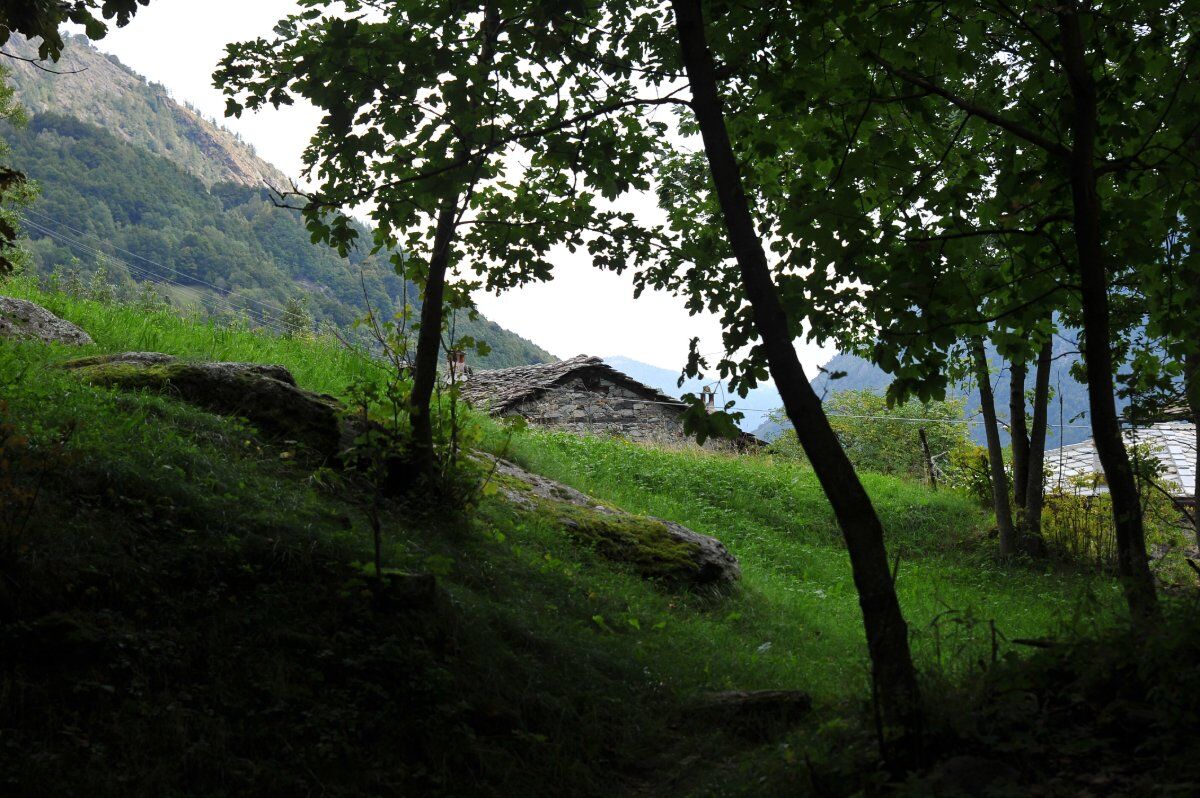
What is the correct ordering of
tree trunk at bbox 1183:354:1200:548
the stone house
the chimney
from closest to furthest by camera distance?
tree trunk at bbox 1183:354:1200:548 < the chimney < the stone house

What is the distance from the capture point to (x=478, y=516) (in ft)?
24.4

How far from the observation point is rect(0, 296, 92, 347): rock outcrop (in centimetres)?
814

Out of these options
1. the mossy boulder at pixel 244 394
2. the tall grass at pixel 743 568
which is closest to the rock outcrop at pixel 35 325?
the tall grass at pixel 743 568

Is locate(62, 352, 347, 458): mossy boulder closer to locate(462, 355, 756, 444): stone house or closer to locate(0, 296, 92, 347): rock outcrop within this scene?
locate(0, 296, 92, 347): rock outcrop

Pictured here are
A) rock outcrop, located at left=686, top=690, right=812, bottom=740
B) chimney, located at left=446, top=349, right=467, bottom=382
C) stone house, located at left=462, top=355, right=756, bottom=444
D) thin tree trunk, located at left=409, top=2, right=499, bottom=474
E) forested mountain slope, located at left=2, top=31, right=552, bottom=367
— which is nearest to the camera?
rock outcrop, located at left=686, top=690, right=812, bottom=740

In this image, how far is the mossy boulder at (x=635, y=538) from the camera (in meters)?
8.20

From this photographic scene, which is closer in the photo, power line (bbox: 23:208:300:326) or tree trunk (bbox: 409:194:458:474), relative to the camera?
tree trunk (bbox: 409:194:458:474)

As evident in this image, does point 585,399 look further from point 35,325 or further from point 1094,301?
point 1094,301

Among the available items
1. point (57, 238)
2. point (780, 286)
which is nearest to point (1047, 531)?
point (780, 286)

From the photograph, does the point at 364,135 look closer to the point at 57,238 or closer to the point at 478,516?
the point at 478,516

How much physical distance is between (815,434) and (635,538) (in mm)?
5023

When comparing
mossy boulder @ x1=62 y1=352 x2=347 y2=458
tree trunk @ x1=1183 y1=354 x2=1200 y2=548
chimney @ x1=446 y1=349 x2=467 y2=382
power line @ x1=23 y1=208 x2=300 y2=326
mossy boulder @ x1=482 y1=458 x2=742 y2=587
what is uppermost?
power line @ x1=23 y1=208 x2=300 y2=326

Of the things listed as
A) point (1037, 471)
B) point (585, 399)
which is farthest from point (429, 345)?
point (585, 399)

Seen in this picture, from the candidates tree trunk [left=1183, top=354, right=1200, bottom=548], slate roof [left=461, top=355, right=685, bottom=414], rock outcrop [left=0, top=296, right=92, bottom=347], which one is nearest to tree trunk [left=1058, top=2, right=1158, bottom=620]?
tree trunk [left=1183, top=354, right=1200, bottom=548]
